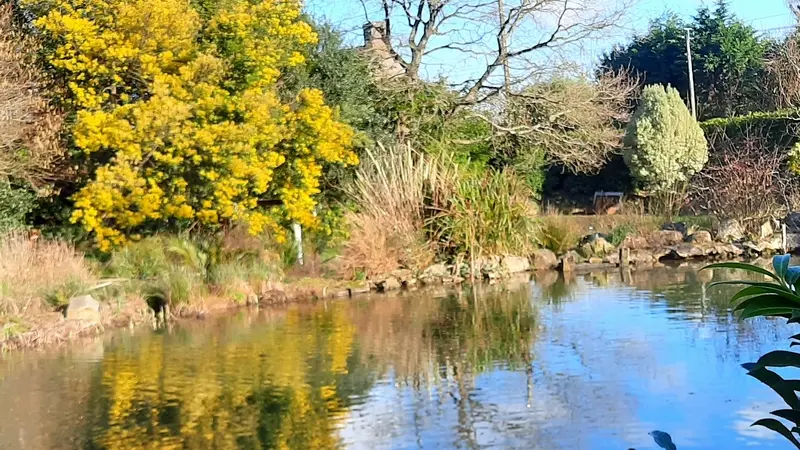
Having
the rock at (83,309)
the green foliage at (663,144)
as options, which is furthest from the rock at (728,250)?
the rock at (83,309)

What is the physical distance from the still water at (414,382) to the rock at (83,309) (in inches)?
25.9

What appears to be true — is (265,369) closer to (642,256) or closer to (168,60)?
(168,60)

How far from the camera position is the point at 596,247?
59.1ft

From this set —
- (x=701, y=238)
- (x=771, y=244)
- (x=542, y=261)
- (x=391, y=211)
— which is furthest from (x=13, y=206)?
(x=771, y=244)

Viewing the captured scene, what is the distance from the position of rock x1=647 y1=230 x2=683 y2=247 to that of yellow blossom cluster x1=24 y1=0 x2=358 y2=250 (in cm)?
685

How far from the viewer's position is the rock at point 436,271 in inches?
624

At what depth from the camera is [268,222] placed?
548 inches

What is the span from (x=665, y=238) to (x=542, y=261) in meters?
2.91

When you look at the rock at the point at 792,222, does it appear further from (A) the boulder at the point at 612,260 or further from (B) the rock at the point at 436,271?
(B) the rock at the point at 436,271

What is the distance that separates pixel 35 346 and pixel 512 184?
907cm

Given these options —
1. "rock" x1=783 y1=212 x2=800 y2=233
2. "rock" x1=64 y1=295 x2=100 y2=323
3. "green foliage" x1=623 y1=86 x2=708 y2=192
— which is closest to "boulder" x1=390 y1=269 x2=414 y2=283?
"rock" x1=64 y1=295 x2=100 y2=323

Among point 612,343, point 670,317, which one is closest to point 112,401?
point 612,343

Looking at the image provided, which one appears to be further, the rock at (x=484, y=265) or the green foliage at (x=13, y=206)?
the rock at (x=484, y=265)

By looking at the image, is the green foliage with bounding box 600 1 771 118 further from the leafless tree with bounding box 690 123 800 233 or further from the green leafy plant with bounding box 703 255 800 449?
the green leafy plant with bounding box 703 255 800 449
